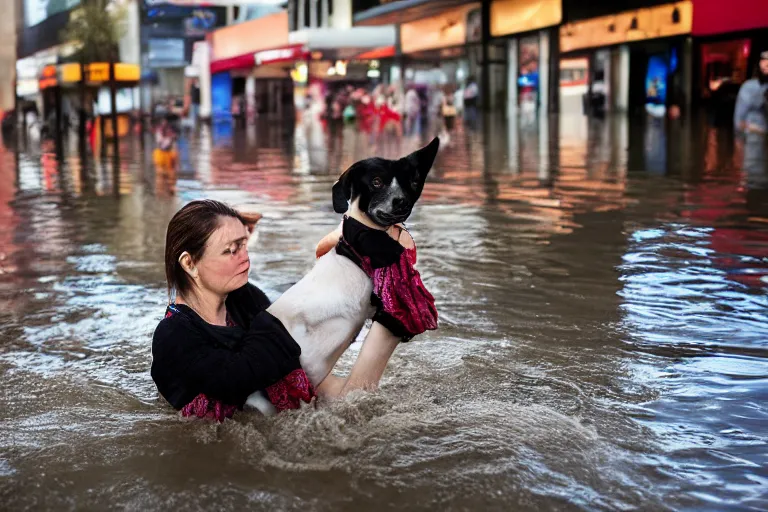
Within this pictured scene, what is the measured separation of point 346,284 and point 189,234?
0.57 meters

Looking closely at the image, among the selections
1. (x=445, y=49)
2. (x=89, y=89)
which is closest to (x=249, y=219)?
(x=89, y=89)

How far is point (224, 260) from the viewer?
388 centimetres

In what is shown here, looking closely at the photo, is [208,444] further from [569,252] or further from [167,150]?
[167,150]

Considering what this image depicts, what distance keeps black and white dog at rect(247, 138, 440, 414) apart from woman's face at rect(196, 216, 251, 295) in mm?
178

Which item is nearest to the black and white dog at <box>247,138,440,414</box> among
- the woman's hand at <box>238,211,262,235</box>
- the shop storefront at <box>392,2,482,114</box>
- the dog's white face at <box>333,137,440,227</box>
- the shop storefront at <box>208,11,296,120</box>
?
the dog's white face at <box>333,137,440,227</box>

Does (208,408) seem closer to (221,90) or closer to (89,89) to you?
(89,89)

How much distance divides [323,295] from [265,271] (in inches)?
145

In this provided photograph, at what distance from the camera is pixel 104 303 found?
21.8ft

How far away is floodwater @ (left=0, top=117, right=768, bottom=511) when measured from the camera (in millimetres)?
3533

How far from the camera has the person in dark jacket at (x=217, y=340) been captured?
12.3 ft

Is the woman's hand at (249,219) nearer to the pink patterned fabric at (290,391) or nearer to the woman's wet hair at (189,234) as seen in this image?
the woman's wet hair at (189,234)

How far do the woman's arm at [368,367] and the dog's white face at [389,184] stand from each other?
42cm

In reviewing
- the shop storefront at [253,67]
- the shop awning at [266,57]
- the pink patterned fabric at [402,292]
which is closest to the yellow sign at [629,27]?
the shop storefront at [253,67]

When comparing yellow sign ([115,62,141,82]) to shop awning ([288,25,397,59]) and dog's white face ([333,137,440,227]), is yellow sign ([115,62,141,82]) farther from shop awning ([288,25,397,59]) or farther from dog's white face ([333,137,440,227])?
dog's white face ([333,137,440,227])
